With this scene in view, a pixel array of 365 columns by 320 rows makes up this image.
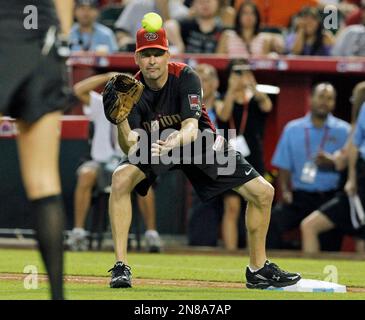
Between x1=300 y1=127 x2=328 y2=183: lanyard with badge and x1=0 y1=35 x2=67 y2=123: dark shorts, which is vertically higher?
x1=0 y1=35 x2=67 y2=123: dark shorts

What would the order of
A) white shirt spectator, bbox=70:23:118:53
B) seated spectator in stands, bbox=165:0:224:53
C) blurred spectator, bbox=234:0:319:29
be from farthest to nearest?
blurred spectator, bbox=234:0:319:29, white shirt spectator, bbox=70:23:118:53, seated spectator in stands, bbox=165:0:224:53

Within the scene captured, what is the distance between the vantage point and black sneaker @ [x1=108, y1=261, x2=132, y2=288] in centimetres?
752

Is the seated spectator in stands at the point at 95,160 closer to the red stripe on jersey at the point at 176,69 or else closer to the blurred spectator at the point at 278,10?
the blurred spectator at the point at 278,10

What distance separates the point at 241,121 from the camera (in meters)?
12.7

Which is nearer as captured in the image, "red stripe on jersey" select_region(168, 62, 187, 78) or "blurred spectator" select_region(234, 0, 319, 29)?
"red stripe on jersey" select_region(168, 62, 187, 78)

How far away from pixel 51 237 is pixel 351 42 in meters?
8.88

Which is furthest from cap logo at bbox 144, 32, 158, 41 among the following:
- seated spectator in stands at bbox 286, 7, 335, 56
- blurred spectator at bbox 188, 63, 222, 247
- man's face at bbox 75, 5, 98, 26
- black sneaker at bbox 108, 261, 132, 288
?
man's face at bbox 75, 5, 98, 26

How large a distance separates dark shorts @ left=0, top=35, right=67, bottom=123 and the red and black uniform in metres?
2.86

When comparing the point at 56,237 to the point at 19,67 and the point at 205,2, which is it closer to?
the point at 19,67

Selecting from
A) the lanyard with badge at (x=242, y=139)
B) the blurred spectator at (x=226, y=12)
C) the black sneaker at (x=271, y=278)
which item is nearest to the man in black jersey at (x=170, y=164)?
the black sneaker at (x=271, y=278)

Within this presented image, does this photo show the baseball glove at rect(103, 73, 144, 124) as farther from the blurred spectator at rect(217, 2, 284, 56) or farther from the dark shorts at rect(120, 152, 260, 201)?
the blurred spectator at rect(217, 2, 284, 56)

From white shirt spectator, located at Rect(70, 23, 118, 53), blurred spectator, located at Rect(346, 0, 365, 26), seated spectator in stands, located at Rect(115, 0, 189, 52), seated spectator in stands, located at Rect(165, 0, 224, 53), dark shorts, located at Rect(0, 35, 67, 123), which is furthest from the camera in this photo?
seated spectator in stands, located at Rect(115, 0, 189, 52)

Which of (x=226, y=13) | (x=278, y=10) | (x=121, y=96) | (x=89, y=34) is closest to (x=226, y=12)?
(x=226, y=13)
